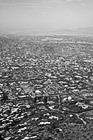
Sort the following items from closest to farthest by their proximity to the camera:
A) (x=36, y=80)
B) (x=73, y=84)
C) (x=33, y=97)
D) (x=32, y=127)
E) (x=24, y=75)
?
(x=32, y=127) → (x=33, y=97) → (x=73, y=84) → (x=36, y=80) → (x=24, y=75)

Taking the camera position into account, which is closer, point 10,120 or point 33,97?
point 10,120

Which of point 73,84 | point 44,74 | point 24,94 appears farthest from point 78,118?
point 44,74

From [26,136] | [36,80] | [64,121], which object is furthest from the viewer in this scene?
[36,80]

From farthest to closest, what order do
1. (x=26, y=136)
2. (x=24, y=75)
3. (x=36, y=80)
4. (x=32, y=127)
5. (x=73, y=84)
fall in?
(x=24, y=75) → (x=36, y=80) → (x=73, y=84) → (x=32, y=127) → (x=26, y=136)

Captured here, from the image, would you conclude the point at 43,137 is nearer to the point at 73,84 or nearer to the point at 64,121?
the point at 64,121

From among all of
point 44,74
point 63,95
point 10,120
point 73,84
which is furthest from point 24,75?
point 10,120

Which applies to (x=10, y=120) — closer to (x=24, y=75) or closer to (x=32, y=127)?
(x=32, y=127)

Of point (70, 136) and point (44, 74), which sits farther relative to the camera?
point (44, 74)

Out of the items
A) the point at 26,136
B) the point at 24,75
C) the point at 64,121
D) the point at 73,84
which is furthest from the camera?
the point at 24,75
